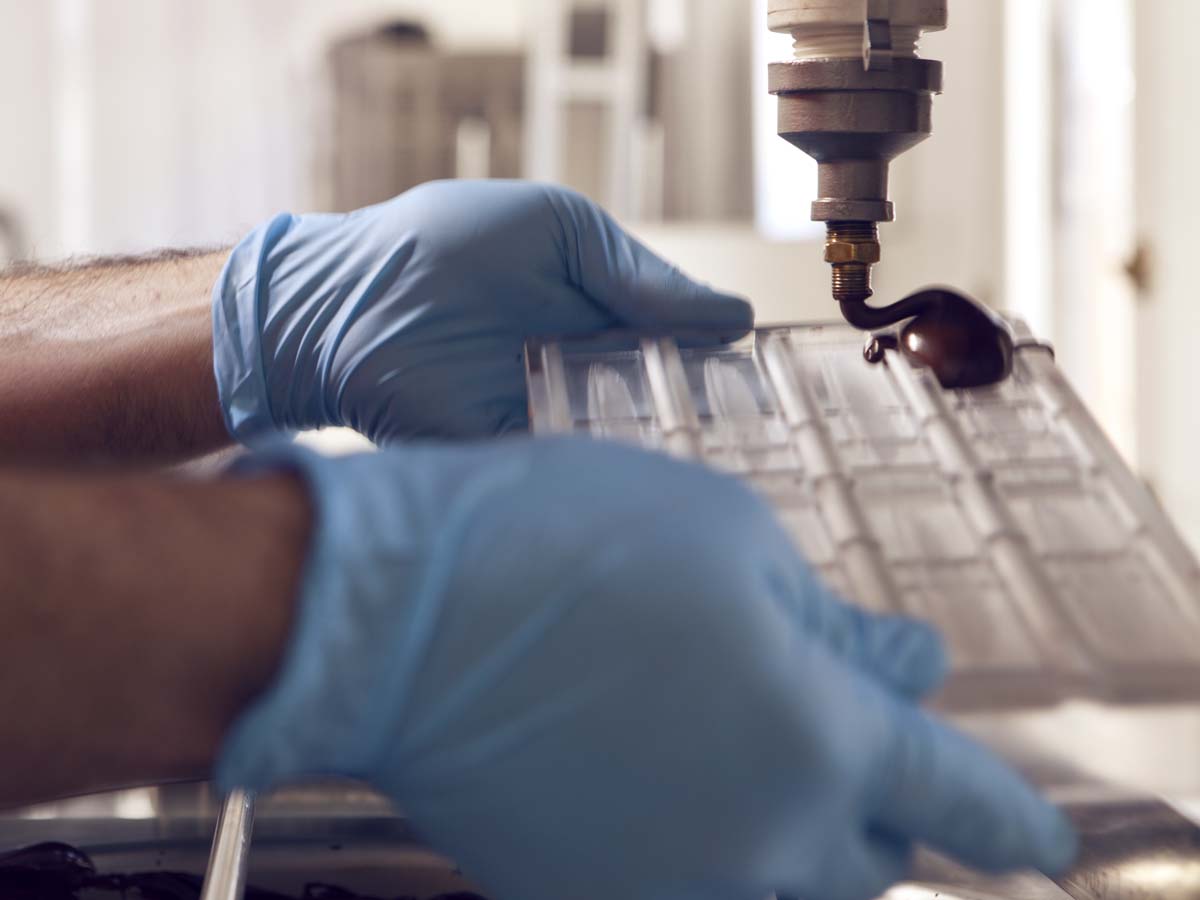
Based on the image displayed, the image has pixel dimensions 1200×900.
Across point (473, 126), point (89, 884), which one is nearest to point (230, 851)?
point (89, 884)

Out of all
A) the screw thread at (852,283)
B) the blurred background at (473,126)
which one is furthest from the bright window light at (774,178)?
the screw thread at (852,283)

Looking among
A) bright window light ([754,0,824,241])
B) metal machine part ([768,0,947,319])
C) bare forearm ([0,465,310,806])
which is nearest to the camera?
bare forearm ([0,465,310,806])

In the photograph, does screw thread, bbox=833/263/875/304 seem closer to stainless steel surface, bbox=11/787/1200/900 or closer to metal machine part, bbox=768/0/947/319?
metal machine part, bbox=768/0/947/319

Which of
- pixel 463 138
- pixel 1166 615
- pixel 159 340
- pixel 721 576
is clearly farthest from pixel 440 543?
pixel 463 138

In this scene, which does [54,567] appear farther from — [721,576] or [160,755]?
Result: [721,576]

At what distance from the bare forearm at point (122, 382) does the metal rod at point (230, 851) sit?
42 centimetres

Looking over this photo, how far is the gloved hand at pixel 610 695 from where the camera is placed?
0.47m

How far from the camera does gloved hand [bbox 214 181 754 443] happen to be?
918 millimetres

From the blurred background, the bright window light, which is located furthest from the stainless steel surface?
the bright window light

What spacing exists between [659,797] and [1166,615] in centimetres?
23

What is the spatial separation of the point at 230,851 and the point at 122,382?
512mm

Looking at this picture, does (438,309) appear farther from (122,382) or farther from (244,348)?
A: (122,382)

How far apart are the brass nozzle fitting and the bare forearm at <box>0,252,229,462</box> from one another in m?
0.51

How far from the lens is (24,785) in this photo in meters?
0.47
